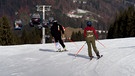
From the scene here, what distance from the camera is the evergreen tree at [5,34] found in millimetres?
85062

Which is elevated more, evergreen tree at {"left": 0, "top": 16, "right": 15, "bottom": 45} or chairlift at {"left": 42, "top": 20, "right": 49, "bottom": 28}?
chairlift at {"left": 42, "top": 20, "right": 49, "bottom": 28}

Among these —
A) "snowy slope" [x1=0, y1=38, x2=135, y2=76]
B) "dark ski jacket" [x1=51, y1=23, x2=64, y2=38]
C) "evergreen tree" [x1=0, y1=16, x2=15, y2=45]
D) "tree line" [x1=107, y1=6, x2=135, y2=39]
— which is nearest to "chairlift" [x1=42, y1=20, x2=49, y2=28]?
"evergreen tree" [x1=0, y1=16, x2=15, y2=45]

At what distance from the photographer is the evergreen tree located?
279 ft

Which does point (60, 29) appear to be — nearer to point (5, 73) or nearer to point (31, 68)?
point (31, 68)

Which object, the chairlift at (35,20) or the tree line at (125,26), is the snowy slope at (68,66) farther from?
the tree line at (125,26)

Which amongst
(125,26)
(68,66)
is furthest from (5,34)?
(68,66)

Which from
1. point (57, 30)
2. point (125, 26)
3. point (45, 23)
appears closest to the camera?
point (57, 30)

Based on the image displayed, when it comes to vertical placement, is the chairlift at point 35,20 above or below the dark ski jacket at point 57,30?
above

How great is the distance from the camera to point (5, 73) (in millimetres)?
12250

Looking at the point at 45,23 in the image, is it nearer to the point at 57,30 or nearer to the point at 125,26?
the point at 125,26

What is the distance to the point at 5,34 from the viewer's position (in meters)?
86.1

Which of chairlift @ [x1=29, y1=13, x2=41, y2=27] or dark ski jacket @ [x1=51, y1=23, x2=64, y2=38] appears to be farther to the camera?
chairlift @ [x1=29, y1=13, x2=41, y2=27]

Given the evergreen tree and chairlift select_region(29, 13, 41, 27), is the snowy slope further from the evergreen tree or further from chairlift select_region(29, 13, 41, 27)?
the evergreen tree

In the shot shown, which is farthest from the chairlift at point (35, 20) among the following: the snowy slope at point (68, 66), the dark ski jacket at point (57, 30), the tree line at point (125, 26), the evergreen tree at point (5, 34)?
the snowy slope at point (68, 66)
